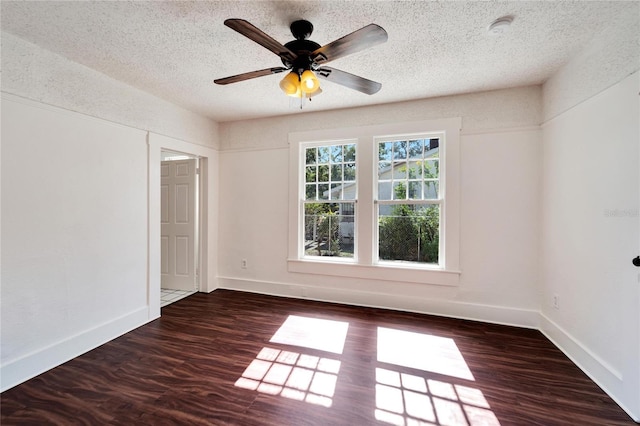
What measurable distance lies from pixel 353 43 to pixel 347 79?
16.6 inches

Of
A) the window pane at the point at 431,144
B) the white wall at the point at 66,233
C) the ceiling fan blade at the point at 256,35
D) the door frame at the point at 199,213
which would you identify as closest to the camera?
the ceiling fan blade at the point at 256,35

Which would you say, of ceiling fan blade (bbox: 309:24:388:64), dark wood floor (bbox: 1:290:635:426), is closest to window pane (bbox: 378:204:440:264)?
dark wood floor (bbox: 1:290:635:426)

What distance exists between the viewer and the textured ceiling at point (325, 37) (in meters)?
1.71

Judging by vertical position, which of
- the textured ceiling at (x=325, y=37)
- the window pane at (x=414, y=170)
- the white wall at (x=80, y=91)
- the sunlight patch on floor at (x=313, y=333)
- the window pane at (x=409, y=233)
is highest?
the textured ceiling at (x=325, y=37)

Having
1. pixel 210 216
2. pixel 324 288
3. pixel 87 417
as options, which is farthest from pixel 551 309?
pixel 210 216

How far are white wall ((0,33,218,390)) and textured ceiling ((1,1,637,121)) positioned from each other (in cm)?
29

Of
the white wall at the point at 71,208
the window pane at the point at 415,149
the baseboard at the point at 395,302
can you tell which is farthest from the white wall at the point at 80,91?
the window pane at the point at 415,149

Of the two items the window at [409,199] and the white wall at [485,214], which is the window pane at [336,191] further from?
the white wall at [485,214]

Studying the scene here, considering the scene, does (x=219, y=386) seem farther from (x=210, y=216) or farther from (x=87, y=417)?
(x=210, y=216)

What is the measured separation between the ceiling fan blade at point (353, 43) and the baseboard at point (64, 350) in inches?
118

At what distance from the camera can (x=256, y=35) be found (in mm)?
1425

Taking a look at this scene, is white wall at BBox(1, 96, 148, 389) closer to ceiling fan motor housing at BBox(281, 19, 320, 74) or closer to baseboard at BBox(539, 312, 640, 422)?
ceiling fan motor housing at BBox(281, 19, 320, 74)

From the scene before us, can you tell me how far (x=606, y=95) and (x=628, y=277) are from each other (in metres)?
1.28

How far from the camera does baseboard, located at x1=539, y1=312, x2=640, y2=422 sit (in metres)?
1.78
